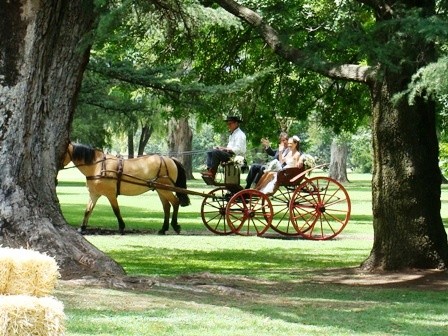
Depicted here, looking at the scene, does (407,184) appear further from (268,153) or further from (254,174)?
(254,174)

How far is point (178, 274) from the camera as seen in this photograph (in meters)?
15.1

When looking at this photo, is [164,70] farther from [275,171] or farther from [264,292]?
[264,292]

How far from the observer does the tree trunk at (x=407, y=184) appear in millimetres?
15070

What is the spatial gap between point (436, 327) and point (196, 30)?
24.8 ft

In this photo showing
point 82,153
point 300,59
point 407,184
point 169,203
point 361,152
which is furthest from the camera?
point 361,152

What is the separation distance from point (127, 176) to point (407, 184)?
9739mm

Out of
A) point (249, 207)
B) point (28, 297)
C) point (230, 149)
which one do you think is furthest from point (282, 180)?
point (28, 297)

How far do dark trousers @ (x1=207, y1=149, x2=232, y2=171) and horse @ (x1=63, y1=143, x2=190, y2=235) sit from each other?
1.28 meters

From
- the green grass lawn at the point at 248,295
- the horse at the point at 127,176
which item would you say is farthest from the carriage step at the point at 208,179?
the green grass lawn at the point at 248,295

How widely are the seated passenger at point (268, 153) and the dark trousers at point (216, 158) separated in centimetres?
86

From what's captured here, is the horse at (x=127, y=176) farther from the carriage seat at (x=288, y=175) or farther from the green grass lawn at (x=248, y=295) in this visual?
the carriage seat at (x=288, y=175)


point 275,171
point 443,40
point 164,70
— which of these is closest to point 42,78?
point 443,40

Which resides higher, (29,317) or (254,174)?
(254,174)

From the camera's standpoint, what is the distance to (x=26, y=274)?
7.43m
